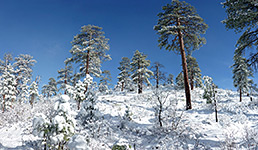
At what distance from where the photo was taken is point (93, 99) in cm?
872

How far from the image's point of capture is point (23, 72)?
2539 centimetres

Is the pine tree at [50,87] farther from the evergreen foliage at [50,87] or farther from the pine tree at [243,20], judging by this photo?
the pine tree at [243,20]

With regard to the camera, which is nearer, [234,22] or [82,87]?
[234,22]

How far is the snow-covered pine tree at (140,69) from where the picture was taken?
26.1 m

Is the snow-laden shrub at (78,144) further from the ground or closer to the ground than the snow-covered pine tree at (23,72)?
closer to the ground

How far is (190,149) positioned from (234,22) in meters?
7.72

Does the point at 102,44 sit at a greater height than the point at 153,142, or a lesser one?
greater

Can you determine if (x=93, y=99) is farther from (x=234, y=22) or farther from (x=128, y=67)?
(x=128, y=67)

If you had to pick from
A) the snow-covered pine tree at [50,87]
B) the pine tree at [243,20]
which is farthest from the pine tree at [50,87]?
the pine tree at [243,20]

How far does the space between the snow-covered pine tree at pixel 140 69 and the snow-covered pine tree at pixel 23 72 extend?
17917 mm

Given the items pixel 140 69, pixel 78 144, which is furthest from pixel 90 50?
pixel 78 144

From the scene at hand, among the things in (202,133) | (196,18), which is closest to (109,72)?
(196,18)

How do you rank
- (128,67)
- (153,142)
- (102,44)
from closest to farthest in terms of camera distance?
(153,142) → (102,44) → (128,67)

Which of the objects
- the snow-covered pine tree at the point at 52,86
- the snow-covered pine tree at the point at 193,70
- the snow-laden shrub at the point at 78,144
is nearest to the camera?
the snow-laden shrub at the point at 78,144
